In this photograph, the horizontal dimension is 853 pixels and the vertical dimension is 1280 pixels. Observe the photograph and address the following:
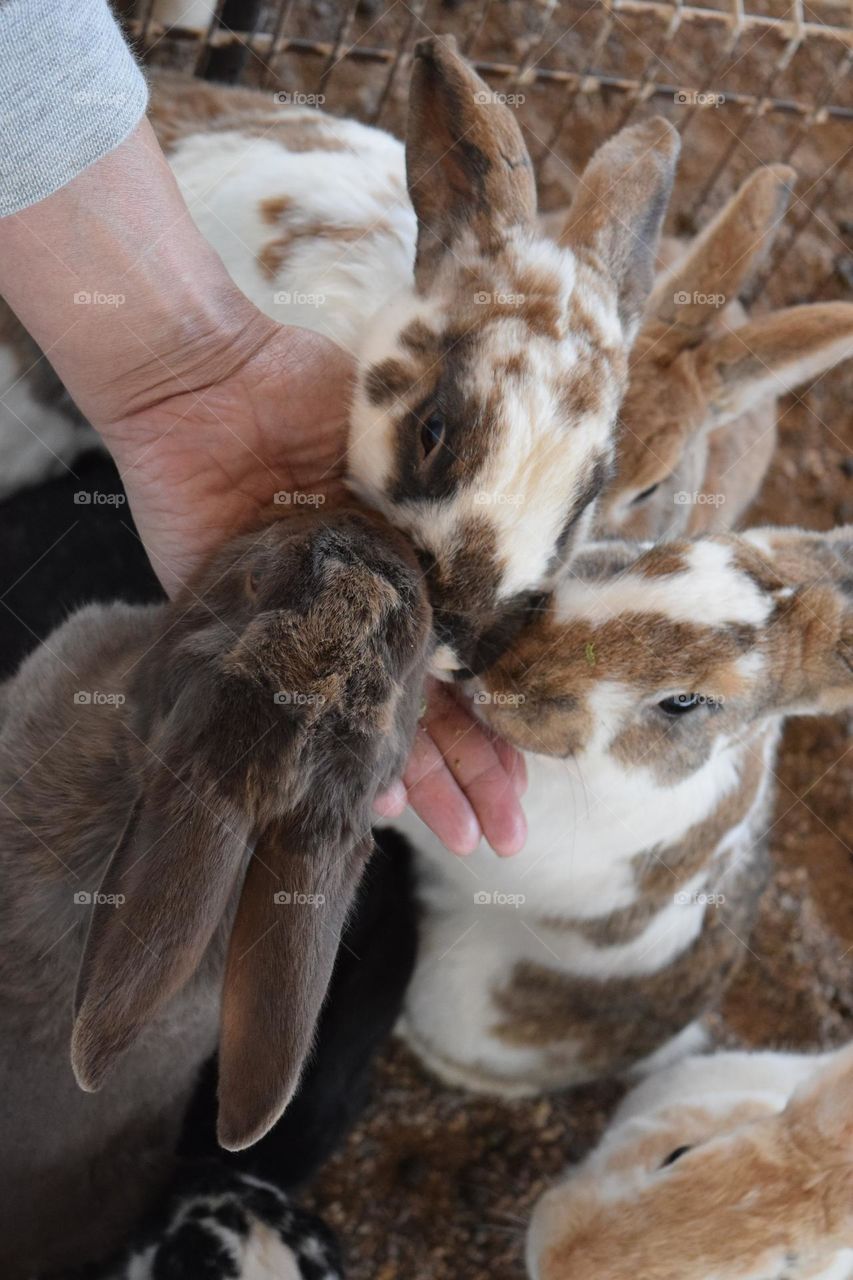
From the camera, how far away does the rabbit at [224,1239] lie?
3193mm

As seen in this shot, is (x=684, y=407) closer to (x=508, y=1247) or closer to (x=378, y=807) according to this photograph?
(x=378, y=807)

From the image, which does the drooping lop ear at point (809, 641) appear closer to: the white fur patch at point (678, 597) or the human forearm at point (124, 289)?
the white fur patch at point (678, 597)

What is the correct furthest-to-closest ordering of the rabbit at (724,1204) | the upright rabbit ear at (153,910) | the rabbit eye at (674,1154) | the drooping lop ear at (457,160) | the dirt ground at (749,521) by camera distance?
1. the dirt ground at (749,521)
2. the rabbit eye at (674,1154)
3. the rabbit at (724,1204)
4. the drooping lop ear at (457,160)
5. the upright rabbit ear at (153,910)

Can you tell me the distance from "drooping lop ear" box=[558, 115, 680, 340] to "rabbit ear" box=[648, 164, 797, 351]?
417 millimetres

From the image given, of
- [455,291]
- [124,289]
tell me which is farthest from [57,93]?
[455,291]

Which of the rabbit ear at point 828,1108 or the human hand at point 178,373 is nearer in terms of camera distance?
the human hand at point 178,373

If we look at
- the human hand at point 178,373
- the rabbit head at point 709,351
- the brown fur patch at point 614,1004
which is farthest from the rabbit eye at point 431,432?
the brown fur patch at point 614,1004

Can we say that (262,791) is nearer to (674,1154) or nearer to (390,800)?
(390,800)

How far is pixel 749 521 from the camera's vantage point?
5.36m

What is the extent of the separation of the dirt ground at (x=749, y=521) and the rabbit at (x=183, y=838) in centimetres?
126

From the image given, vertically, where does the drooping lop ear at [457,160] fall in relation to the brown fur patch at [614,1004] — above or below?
above

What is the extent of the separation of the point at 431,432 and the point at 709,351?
1.39m

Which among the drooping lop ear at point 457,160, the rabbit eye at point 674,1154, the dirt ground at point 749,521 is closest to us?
the drooping lop ear at point 457,160

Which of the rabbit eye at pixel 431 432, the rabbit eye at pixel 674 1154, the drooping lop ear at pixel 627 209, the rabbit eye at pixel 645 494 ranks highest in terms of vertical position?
the drooping lop ear at pixel 627 209
